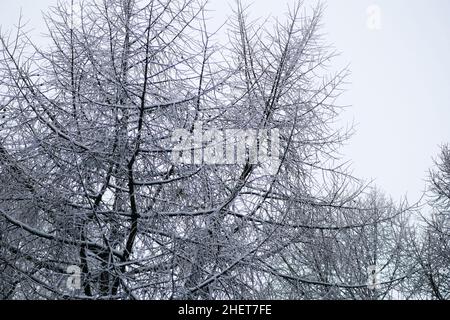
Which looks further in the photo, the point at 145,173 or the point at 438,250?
the point at 438,250

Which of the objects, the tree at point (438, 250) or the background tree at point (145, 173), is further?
the tree at point (438, 250)

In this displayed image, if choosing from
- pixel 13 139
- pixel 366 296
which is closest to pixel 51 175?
pixel 13 139

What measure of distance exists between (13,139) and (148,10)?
1.41 metres

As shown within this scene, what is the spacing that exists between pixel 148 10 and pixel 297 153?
1.67m

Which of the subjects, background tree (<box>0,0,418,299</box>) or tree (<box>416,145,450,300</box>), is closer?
background tree (<box>0,0,418,299</box>)

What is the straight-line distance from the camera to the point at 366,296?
620 cm

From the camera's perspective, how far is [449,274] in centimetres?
674
